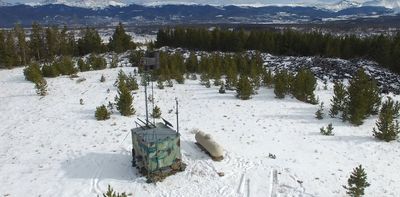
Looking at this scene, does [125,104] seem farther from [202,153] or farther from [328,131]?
[328,131]

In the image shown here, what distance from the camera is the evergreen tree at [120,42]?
60938 millimetres

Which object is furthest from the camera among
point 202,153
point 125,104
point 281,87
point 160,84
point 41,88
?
point 160,84

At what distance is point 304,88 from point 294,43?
114ft

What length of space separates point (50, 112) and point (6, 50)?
88.9 ft

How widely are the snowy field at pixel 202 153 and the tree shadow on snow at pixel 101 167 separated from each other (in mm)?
39

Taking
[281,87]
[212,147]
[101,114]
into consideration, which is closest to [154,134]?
[212,147]

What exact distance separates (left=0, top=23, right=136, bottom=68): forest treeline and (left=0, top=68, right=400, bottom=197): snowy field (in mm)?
24229

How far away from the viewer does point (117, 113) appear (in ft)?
70.9

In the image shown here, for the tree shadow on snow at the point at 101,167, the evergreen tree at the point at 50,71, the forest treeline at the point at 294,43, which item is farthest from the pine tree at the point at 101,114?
the forest treeline at the point at 294,43

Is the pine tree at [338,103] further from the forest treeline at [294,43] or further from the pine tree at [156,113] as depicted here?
the forest treeline at [294,43]

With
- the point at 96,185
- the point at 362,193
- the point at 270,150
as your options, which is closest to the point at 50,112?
the point at 96,185

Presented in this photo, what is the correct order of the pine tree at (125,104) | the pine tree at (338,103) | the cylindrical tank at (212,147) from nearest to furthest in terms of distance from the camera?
the cylindrical tank at (212,147), the pine tree at (125,104), the pine tree at (338,103)

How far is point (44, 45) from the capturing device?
55156 mm

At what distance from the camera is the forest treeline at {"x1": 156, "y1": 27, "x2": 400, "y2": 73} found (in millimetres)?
47125
